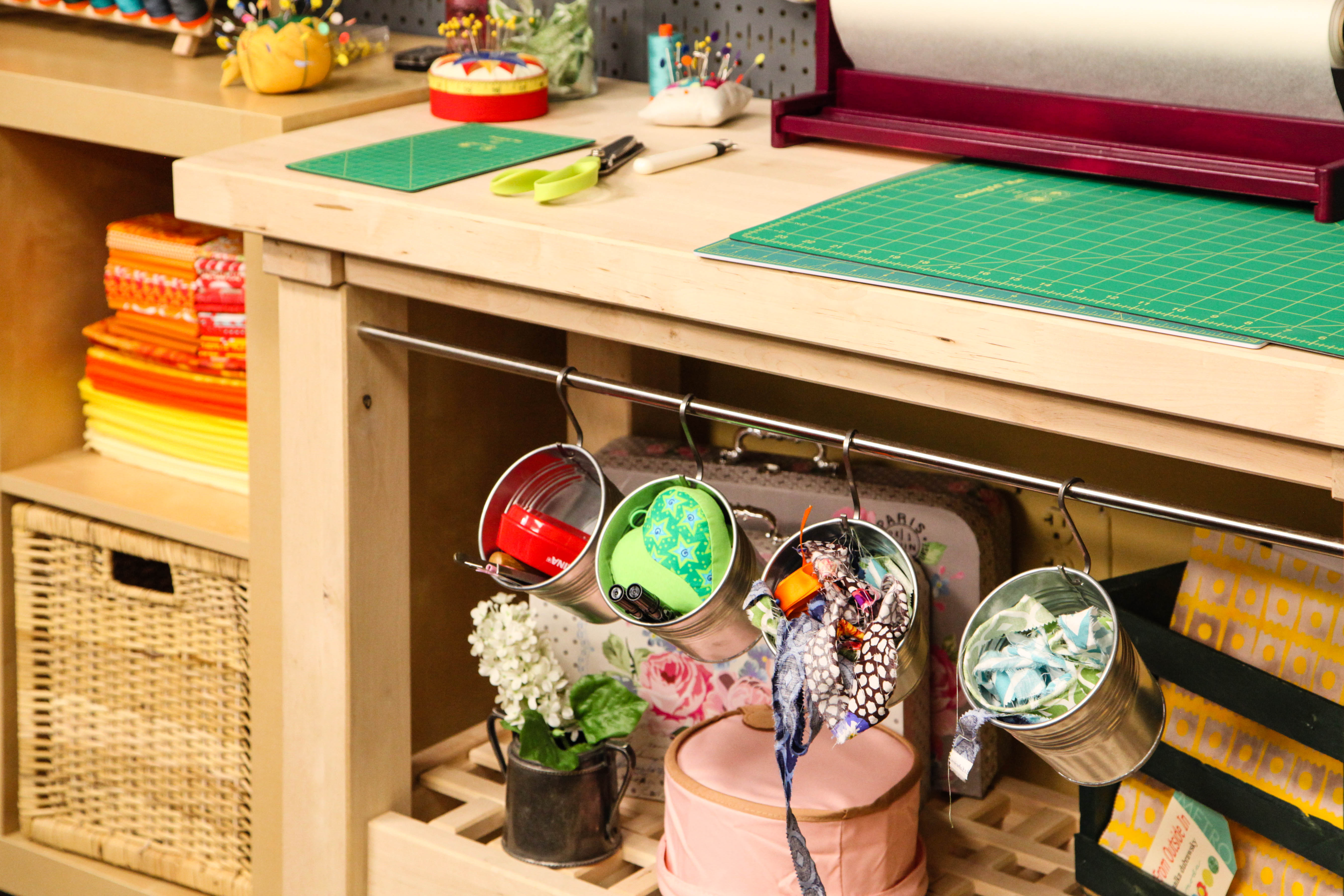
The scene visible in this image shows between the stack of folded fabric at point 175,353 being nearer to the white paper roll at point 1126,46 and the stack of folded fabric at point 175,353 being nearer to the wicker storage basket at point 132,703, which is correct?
the wicker storage basket at point 132,703

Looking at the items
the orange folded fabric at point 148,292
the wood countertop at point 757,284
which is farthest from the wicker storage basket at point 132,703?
the wood countertop at point 757,284

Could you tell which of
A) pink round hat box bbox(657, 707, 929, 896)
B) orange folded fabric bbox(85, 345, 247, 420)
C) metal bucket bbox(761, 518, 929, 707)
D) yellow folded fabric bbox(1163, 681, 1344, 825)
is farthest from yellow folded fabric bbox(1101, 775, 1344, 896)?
orange folded fabric bbox(85, 345, 247, 420)

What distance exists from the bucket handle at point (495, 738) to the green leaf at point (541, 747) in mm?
43

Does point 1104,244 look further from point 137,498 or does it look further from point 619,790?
point 137,498

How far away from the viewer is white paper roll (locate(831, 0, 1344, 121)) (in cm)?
108

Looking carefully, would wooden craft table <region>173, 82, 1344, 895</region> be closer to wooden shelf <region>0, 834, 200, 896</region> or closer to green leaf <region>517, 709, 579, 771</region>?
green leaf <region>517, 709, 579, 771</region>

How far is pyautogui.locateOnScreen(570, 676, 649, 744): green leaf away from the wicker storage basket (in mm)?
381

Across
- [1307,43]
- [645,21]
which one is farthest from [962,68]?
[645,21]

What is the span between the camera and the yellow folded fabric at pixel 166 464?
62.9 inches

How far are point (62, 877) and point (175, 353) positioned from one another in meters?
0.62

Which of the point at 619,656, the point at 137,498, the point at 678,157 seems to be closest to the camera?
the point at 678,157

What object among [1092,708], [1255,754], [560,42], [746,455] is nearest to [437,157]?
[560,42]

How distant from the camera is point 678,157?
1.25 m

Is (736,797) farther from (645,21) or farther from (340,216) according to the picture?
(645,21)
